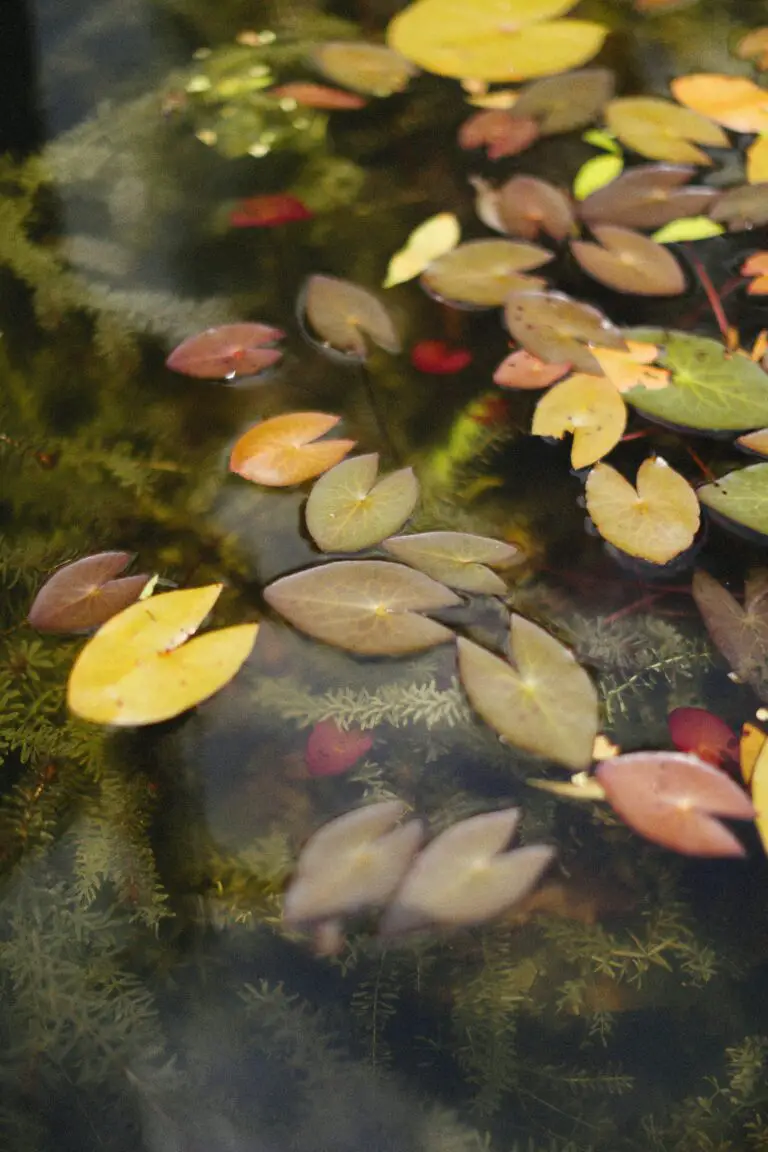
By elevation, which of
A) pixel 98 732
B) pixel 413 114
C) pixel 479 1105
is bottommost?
pixel 479 1105

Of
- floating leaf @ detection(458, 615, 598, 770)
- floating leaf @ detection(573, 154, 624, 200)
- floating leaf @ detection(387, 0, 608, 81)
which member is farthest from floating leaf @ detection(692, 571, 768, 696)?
floating leaf @ detection(387, 0, 608, 81)

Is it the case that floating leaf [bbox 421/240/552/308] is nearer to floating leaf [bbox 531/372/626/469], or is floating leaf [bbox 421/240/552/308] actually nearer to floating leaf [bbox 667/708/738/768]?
floating leaf [bbox 531/372/626/469]

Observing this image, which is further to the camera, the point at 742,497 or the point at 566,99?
the point at 566,99

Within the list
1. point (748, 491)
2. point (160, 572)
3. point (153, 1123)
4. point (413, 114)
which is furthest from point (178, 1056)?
point (413, 114)

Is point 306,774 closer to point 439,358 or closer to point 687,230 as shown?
point 439,358

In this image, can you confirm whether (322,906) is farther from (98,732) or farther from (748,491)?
(748,491)

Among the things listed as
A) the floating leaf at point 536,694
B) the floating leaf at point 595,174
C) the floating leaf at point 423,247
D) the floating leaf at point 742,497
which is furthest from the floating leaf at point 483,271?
the floating leaf at point 536,694

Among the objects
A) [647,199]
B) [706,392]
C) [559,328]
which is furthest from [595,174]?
[706,392]
